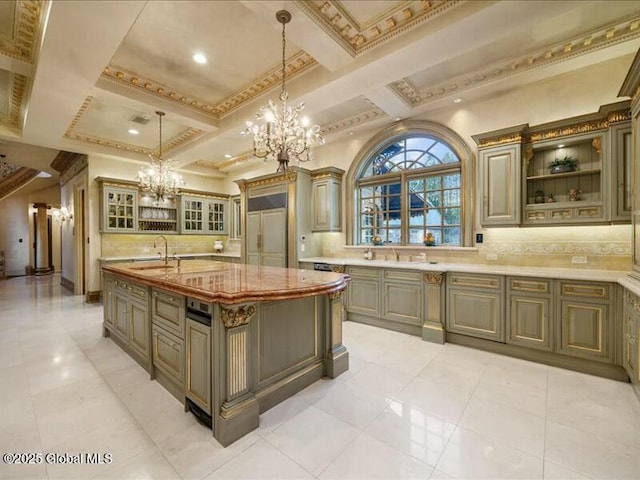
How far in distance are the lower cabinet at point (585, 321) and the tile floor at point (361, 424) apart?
0.84 ft

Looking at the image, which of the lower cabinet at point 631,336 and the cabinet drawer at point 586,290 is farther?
the cabinet drawer at point 586,290

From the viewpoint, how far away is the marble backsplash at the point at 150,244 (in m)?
6.40

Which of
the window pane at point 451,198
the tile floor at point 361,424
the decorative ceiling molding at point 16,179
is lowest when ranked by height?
the tile floor at point 361,424

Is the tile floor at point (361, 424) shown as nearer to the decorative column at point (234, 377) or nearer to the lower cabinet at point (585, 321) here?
the decorative column at point (234, 377)

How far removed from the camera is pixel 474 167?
13.0 ft

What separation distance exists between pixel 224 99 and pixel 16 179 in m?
8.90

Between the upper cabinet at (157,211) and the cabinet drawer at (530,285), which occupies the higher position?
the upper cabinet at (157,211)

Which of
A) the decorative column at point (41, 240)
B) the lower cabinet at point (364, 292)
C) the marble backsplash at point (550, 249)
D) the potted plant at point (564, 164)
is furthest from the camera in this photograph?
the decorative column at point (41, 240)

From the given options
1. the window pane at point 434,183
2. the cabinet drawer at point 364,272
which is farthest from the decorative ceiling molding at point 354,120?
the cabinet drawer at point 364,272

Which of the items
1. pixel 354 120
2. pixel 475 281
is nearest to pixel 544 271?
pixel 475 281

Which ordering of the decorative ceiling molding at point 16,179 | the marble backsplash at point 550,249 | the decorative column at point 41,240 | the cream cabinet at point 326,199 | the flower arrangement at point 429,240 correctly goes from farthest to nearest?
1. the decorative column at point 41,240
2. the decorative ceiling molding at point 16,179
3. the cream cabinet at point 326,199
4. the flower arrangement at point 429,240
5. the marble backsplash at point 550,249

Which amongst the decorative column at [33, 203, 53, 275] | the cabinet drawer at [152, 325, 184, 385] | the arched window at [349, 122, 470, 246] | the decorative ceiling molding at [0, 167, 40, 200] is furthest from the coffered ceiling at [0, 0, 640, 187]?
the decorative column at [33, 203, 53, 275]

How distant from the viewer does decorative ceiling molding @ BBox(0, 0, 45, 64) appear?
2.49m

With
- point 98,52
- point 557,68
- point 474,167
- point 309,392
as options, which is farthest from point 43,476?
point 557,68
